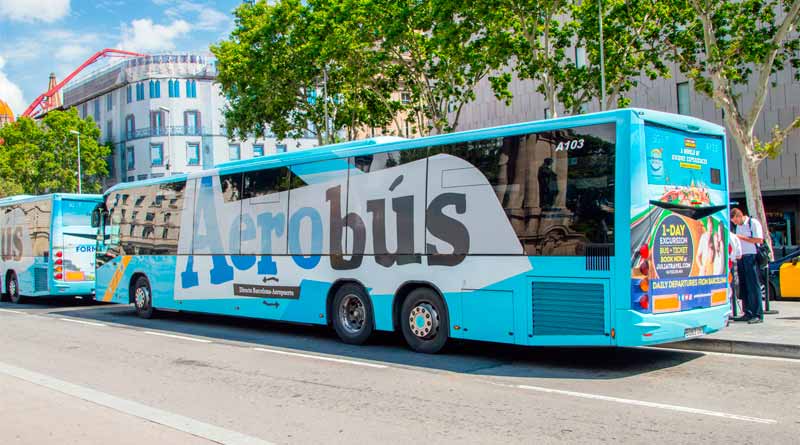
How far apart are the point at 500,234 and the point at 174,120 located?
204 ft

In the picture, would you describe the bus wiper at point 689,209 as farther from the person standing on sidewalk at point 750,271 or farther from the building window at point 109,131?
the building window at point 109,131

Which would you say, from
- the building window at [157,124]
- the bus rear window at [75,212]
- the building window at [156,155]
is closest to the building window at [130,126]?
the building window at [157,124]

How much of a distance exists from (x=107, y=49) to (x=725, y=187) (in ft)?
361

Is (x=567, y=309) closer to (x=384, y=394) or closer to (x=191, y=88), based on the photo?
(x=384, y=394)

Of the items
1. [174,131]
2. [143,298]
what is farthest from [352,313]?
[174,131]

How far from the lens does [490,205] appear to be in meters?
9.74

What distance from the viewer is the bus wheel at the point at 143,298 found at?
56.3 ft

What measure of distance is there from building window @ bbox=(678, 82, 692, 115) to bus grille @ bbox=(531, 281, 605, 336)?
25381mm

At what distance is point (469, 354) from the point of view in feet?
35.1

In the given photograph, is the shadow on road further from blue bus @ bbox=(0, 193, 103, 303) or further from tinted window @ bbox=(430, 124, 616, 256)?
blue bus @ bbox=(0, 193, 103, 303)

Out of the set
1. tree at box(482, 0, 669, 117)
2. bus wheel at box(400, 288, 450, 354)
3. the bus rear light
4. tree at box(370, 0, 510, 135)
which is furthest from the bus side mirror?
the bus rear light

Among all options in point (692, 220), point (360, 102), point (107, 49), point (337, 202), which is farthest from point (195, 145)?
point (692, 220)

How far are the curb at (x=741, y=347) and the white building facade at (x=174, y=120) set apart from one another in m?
58.1

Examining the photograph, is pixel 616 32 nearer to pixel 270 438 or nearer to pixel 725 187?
pixel 725 187
